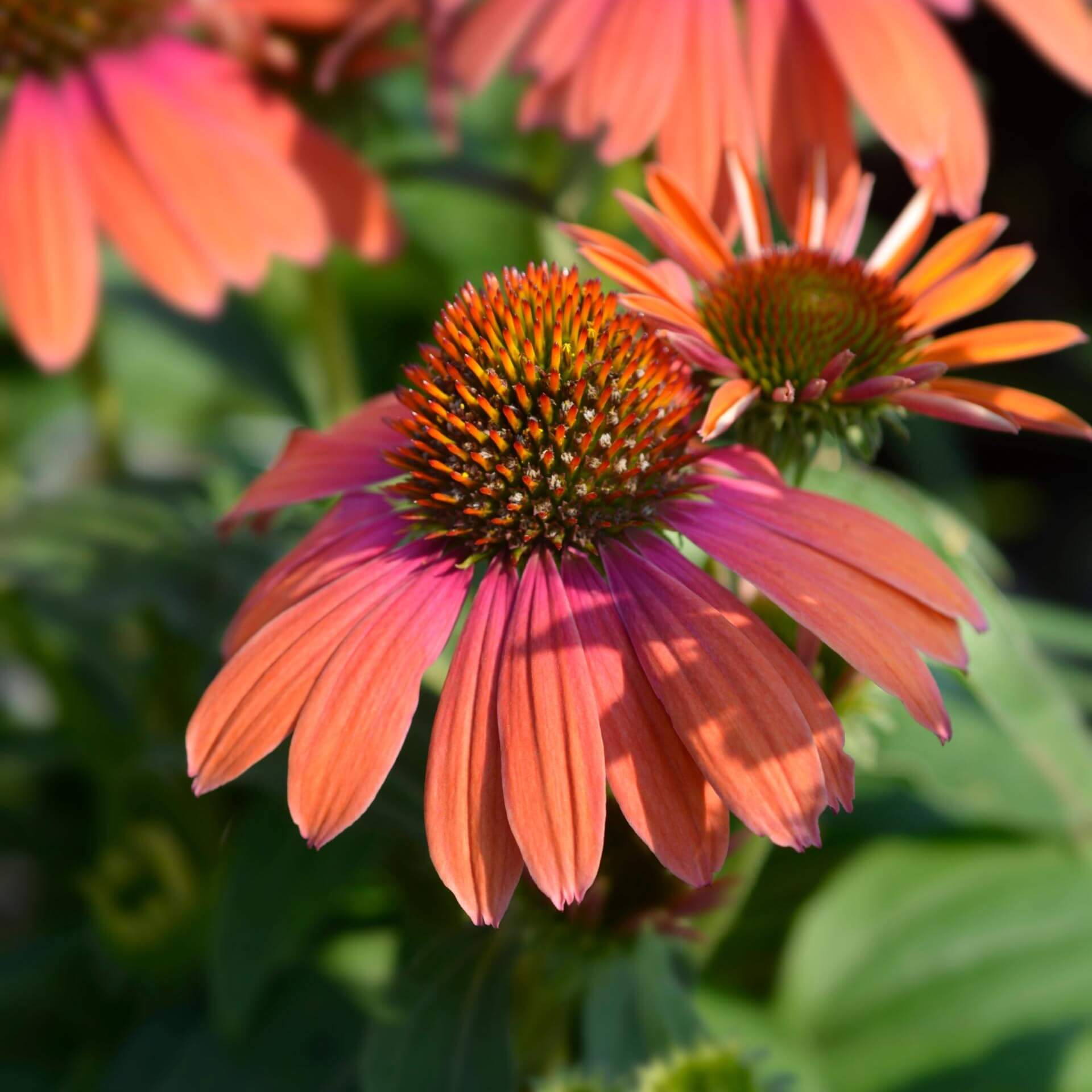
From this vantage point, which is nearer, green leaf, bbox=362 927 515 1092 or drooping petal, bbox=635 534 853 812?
drooping petal, bbox=635 534 853 812

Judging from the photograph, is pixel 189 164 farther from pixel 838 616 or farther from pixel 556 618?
pixel 838 616

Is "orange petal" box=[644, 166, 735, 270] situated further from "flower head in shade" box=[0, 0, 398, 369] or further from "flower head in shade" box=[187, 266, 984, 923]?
"flower head in shade" box=[0, 0, 398, 369]

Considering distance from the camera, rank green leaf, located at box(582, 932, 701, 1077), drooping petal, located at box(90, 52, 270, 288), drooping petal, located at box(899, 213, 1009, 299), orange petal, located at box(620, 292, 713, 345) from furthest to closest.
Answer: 1. drooping petal, located at box(90, 52, 270, 288)
2. green leaf, located at box(582, 932, 701, 1077)
3. drooping petal, located at box(899, 213, 1009, 299)
4. orange petal, located at box(620, 292, 713, 345)

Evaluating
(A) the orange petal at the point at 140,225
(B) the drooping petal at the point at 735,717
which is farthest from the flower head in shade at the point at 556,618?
(A) the orange petal at the point at 140,225

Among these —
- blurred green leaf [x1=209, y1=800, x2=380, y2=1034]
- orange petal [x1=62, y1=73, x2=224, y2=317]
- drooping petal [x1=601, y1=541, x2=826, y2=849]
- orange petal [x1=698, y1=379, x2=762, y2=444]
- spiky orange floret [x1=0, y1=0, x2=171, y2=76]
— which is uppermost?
orange petal [x1=698, y1=379, x2=762, y2=444]

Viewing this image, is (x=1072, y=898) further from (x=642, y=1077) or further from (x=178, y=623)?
(x=178, y=623)

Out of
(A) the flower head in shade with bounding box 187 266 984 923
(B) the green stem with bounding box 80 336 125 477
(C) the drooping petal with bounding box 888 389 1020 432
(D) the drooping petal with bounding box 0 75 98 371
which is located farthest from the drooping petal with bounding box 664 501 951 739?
(B) the green stem with bounding box 80 336 125 477
